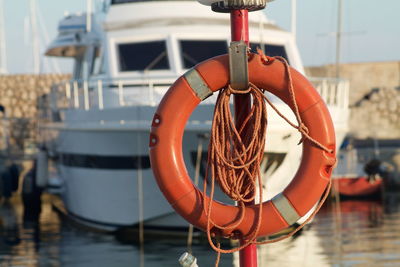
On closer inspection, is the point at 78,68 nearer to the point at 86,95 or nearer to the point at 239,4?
the point at 86,95

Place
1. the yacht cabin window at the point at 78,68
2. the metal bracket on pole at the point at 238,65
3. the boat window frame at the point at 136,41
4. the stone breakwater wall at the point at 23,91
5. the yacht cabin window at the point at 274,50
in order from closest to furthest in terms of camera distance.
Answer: the metal bracket on pole at the point at 238,65 < the boat window frame at the point at 136,41 < the yacht cabin window at the point at 274,50 < the yacht cabin window at the point at 78,68 < the stone breakwater wall at the point at 23,91

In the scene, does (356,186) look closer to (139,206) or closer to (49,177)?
(49,177)

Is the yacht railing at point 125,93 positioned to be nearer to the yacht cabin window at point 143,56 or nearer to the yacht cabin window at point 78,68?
the yacht cabin window at point 143,56

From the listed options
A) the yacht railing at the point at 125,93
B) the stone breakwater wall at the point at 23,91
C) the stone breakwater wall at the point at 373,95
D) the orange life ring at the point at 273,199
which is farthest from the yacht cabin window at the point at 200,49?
the stone breakwater wall at the point at 23,91

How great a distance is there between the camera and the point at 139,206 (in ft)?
43.8

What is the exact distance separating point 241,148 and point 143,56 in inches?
323

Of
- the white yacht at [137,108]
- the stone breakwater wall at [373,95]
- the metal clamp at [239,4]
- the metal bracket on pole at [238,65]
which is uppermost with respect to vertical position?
the metal clamp at [239,4]

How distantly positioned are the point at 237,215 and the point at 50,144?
11.8m

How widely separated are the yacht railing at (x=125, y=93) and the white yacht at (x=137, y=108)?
2 centimetres

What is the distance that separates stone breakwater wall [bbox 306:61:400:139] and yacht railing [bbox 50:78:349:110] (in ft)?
54.5

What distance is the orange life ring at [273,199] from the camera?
235 inches

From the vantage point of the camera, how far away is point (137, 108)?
12.7m

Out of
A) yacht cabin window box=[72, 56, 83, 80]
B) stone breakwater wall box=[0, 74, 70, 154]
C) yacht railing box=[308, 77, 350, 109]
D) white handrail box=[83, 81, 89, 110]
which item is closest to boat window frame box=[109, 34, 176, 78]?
white handrail box=[83, 81, 89, 110]

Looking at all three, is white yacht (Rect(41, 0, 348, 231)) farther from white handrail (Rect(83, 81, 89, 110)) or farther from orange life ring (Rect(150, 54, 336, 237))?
orange life ring (Rect(150, 54, 336, 237))
